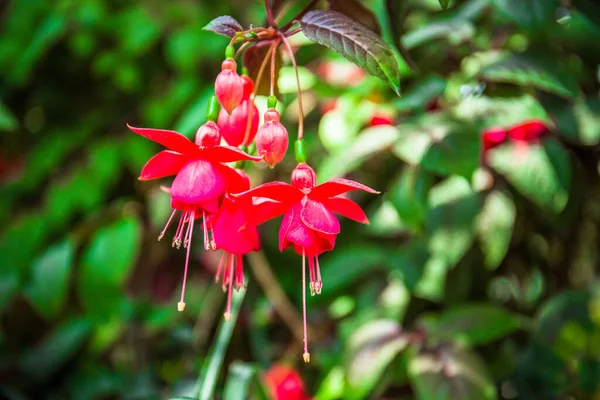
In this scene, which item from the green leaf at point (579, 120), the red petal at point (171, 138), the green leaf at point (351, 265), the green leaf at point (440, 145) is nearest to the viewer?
the red petal at point (171, 138)

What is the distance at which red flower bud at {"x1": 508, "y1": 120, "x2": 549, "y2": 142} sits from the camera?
29.7 inches

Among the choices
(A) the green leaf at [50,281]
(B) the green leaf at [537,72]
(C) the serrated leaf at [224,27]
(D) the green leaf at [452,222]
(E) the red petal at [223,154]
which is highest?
(C) the serrated leaf at [224,27]

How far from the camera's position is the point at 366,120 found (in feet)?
2.89

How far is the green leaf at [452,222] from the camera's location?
738 mm

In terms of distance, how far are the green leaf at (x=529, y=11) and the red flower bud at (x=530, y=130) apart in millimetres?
130

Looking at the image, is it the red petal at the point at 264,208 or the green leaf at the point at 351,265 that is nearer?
the red petal at the point at 264,208

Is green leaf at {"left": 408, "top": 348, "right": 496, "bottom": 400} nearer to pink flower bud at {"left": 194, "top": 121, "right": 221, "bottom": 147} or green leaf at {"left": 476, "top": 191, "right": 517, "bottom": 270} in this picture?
green leaf at {"left": 476, "top": 191, "right": 517, "bottom": 270}

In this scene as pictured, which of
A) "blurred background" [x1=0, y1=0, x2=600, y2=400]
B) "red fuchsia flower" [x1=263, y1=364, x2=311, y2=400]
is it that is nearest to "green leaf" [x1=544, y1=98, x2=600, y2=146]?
"blurred background" [x1=0, y1=0, x2=600, y2=400]

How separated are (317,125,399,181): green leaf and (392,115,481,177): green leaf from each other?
14 millimetres

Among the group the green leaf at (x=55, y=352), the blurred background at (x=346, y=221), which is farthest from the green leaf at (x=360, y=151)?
the green leaf at (x=55, y=352)

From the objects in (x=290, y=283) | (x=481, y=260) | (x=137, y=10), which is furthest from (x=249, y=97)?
(x=137, y=10)

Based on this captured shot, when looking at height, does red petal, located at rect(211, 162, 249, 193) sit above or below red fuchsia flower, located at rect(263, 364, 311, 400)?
above

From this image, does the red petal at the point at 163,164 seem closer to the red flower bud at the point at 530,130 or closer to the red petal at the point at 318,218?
the red petal at the point at 318,218

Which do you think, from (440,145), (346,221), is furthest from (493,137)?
(346,221)
